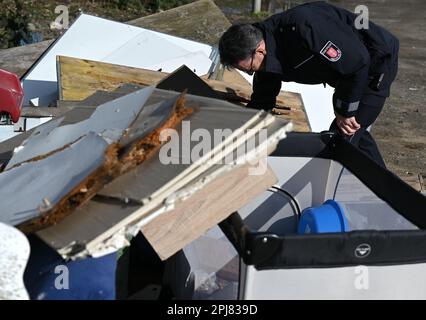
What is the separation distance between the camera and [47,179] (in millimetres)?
1672

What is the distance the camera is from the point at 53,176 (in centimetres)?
166

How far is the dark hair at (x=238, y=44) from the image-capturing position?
2547 millimetres

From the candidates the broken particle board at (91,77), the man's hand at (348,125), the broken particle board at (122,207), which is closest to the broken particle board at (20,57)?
the broken particle board at (91,77)

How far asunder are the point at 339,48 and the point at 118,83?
145cm

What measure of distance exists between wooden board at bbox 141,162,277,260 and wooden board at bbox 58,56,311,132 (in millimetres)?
1787

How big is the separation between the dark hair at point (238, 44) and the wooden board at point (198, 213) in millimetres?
1023

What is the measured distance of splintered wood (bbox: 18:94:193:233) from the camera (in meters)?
1.49

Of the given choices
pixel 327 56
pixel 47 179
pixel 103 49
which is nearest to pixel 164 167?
pixel 47 179

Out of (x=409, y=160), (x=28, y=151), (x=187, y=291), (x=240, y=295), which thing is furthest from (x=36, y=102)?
(x=409, y=160)

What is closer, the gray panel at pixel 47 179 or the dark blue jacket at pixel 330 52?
the gray panel at pixel 47 179

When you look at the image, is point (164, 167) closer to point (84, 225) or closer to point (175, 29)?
point (84, 225)

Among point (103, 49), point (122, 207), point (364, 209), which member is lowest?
point (103, 49)

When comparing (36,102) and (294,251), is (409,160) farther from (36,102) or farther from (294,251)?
(294,251)

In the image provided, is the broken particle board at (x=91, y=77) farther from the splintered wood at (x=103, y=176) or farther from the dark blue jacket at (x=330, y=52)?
the splintered wood at (x=103, y=176)
